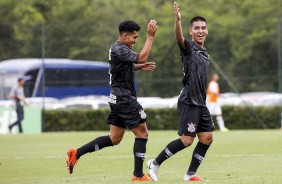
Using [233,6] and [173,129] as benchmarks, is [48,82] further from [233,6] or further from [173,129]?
[233,6]

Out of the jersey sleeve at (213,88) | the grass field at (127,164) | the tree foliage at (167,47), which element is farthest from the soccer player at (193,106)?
the tree foliage at (167,47)

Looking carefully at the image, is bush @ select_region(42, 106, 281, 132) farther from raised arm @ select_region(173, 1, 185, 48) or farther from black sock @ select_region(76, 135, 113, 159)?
raised arm @ select_region(173, 1, 185, 48)

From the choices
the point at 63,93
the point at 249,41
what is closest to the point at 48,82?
the point at 63,93

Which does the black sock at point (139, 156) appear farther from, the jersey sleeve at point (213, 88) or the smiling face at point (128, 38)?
the jersey sleeve at point (213, 88)

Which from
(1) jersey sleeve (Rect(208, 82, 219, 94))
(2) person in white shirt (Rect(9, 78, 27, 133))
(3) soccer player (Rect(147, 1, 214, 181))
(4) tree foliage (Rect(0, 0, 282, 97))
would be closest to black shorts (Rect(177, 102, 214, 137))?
(3) soccer player (Rect(147, 1, 214, 181))

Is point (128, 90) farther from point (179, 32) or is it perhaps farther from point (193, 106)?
point (179, 32)

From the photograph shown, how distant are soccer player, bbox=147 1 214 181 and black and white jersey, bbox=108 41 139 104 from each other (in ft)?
2.18

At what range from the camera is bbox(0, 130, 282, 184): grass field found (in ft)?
38.4

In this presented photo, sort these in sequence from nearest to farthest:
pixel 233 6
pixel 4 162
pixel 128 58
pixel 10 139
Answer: pixel 128 58 < pixel 4 162 < pixel 10 139 < pixel 233 6

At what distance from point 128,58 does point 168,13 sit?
29.2 metres

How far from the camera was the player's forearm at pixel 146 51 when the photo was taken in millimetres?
10602

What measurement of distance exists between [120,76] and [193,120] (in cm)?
108

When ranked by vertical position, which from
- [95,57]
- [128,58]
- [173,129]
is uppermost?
[128,58]

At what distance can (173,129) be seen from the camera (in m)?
32.4
